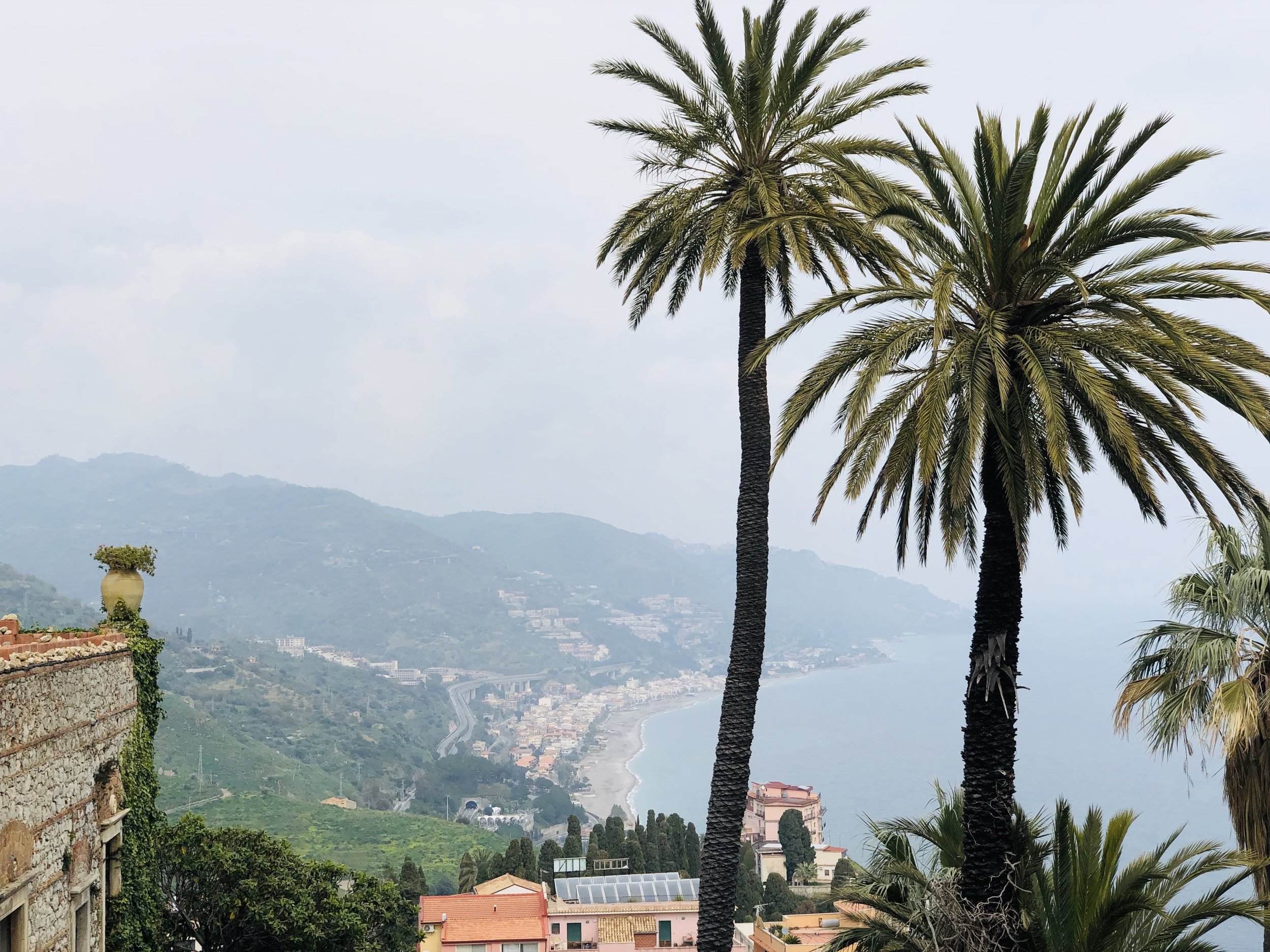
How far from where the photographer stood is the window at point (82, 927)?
9.77 metres

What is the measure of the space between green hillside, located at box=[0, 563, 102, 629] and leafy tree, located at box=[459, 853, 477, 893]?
89.5 metres

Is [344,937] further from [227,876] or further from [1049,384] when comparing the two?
[1049,384]

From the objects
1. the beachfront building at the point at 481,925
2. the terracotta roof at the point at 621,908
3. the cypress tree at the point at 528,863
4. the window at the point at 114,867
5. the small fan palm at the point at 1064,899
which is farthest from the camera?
the cypress tree at the point at 528,863

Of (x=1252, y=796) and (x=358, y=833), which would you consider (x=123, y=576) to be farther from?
(x=358, y=833)

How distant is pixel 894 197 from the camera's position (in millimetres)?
10352

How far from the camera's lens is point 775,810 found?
11844cm

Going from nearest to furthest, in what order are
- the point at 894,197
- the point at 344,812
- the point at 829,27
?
the point at 894,197
the point at 829,27
the point at 344,812

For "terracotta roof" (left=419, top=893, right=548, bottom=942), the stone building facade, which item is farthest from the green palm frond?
"terracotta roof" (left=419, top=893, right=548, bottom=942)

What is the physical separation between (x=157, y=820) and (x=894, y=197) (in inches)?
436

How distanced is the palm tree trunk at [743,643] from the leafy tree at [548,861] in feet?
198

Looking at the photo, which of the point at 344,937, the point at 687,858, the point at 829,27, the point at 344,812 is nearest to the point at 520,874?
the point at 687,858

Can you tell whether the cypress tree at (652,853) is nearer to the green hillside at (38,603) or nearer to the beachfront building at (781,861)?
the beachfront building at (781,861)

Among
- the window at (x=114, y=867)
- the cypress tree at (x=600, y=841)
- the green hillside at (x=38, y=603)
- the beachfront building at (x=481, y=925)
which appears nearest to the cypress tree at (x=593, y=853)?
the cypress tree at (x=600, y=841)

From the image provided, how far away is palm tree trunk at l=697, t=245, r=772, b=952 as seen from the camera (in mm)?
12047
